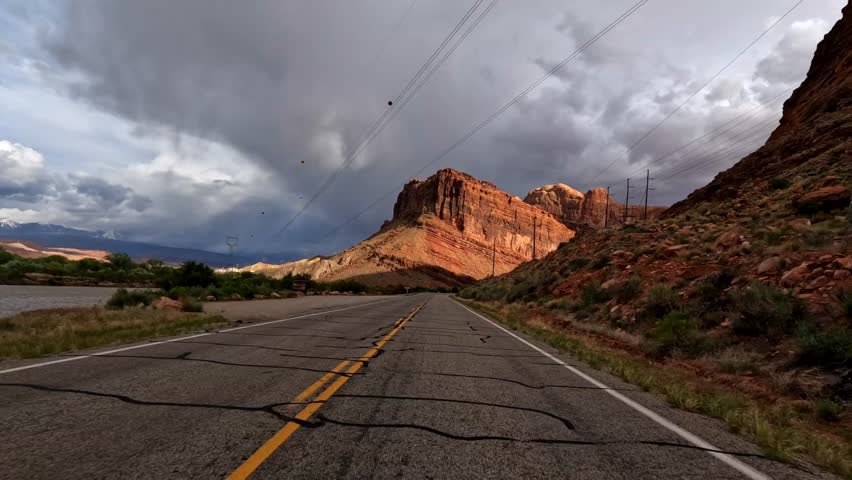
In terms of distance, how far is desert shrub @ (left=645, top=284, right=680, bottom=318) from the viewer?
47.2 ft

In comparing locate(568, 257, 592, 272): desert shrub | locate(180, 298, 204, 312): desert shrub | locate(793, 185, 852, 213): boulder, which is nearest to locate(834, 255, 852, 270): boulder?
locate(793, 185, 852, 213): boulder

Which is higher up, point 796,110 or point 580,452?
point 796,110

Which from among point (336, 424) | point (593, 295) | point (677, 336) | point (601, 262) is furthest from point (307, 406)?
point (601, 262)

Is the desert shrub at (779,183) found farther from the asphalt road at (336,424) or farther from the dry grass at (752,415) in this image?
the asphalt road at (336,424)

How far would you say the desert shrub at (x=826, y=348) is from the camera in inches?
300

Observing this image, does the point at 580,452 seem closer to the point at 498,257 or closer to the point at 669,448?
the point at 669,448

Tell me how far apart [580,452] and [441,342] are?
8.44m

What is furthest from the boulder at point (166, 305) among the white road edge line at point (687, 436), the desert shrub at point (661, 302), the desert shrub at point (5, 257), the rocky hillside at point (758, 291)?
the desert shrub at point (5, 257)

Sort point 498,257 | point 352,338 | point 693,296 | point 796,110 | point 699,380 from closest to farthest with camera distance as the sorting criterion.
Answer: point 699,380 < point 352,338 < point 693,296 < point 796,110 < point 498,257

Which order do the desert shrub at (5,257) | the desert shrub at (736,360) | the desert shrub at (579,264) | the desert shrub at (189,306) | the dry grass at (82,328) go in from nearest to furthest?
the dry grass at (82,328), the desert shrub at (736,360), the desert shrub at (189,306), the desert shrub at (579,264), the desert shrub at (5,257)

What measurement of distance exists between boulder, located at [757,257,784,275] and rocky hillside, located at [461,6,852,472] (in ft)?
0.09

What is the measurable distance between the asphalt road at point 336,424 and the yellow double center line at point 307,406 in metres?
0.02

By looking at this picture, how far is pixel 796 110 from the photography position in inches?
1531

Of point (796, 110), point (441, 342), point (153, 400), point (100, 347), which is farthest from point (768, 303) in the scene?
point (796, 110)
